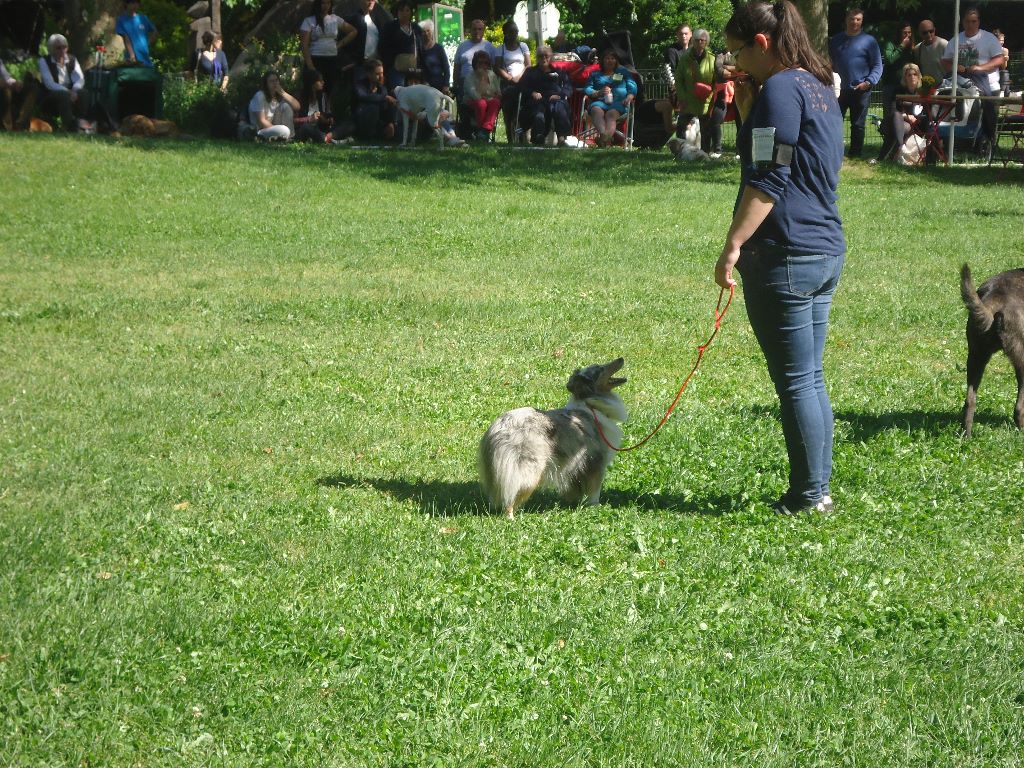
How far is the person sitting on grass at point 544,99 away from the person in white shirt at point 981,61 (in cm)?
711

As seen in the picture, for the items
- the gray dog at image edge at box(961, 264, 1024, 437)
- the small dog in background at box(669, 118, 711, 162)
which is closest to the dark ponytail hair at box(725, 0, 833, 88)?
the gray dog at image edge at box(961, 264, 1024, 437)

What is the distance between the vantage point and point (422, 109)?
20719mm

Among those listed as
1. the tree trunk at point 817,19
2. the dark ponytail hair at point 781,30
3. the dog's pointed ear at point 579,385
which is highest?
the tree trunk at point 817,19

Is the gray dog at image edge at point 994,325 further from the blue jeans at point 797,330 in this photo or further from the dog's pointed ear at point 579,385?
the dog's pointed ear at point 579,385

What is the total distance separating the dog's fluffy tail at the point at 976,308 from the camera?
6.74m

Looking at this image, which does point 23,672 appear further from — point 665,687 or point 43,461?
point 43,461

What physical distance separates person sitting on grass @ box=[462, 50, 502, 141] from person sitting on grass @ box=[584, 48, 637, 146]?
6.00ft

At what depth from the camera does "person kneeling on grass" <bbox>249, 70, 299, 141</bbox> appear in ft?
68.1

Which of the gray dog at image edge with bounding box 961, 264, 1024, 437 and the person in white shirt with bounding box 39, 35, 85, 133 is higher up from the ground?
the person in white shirt with bounding box 39, 35, 85, 133

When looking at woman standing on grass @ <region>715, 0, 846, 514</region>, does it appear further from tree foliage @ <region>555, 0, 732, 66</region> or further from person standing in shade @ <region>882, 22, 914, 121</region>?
tree foliage @ <region>555, 0, 732, 66</region>

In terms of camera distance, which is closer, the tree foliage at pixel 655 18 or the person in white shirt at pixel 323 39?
the person in white shirt at pixel 323 39

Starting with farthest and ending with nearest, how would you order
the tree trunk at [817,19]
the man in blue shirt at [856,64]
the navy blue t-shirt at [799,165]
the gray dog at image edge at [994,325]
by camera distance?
the man in blue shirt at [856,64]
the tree trunk at [817,19]
the gray dog at image edge at [994,325]
the navy blue t-shirt at [799,165]

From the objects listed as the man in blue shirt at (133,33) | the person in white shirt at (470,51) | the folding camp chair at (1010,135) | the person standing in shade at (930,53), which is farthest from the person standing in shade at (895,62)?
the man in blue shirt at (133,33)

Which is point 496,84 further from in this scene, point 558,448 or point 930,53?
point 558,448
